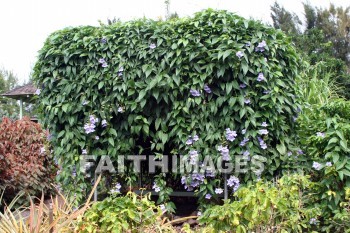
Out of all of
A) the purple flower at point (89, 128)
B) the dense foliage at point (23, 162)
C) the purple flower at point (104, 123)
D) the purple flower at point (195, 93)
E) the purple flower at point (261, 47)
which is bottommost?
the dense foliage at point (23, 162)

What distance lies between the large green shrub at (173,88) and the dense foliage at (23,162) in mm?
1574

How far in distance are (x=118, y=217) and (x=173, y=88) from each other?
5.15 ft

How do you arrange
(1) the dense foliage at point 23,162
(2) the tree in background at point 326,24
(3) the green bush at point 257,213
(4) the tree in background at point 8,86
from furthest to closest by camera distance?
(4) the tree in background at point 8,86, (2) the tree in background at point 326,24, (1) the dense foliage at point 23,162, (3) the green bush at point 257,213

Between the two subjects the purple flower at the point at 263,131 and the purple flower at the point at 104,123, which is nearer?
the purple flower at the point at 263,131

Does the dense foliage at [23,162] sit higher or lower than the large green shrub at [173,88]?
lower

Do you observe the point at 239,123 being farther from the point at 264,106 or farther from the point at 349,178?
the point at 349,178

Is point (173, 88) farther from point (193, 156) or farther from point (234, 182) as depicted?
point (234, 182)

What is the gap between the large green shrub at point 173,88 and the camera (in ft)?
12.3

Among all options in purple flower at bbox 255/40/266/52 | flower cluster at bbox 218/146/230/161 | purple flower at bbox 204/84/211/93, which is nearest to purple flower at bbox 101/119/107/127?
purple flower at bbox 204/84/211/93

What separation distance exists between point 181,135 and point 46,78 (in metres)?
1.42

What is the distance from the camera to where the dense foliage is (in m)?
5.53

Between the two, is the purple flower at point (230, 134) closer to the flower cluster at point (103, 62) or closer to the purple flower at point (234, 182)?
the purple flower at point (234, 182)

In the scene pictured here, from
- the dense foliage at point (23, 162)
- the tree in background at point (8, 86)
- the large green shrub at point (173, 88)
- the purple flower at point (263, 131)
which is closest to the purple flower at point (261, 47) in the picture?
the large green shrub at point (173, 88)

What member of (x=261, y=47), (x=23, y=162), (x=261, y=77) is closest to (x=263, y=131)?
(x=261, y=77)
